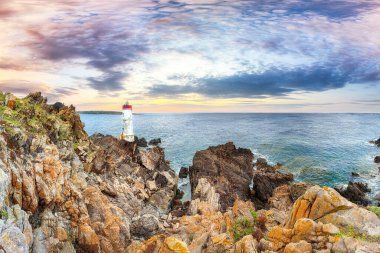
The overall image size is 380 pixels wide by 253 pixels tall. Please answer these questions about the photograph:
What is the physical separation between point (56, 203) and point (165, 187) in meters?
22.2

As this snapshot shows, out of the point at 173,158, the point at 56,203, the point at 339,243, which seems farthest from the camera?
the point at 173,158

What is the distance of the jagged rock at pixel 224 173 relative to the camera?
36781 millimetres

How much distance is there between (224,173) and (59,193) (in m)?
28.3

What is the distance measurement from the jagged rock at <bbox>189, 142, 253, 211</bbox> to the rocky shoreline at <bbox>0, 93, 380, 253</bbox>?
35 cm

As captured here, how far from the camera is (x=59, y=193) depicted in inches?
696

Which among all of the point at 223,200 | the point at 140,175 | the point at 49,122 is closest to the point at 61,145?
the point at 49,122

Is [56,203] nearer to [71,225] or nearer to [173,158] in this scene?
[71,225]

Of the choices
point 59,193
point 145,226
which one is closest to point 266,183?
point 145,226

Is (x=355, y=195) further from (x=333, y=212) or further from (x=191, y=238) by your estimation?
(x=333, y=212)

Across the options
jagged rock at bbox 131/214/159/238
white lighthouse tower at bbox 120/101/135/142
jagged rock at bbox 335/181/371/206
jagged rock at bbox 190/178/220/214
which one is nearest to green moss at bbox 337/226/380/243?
jagged rock at bbox 131/214/159/238

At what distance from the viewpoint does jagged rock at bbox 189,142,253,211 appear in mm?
36781

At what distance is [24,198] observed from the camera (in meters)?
14.1

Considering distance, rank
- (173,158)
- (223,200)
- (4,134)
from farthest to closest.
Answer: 1. (173,158)
2. (223,200)
3. (4,134)

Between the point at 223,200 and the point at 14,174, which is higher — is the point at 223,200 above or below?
below
